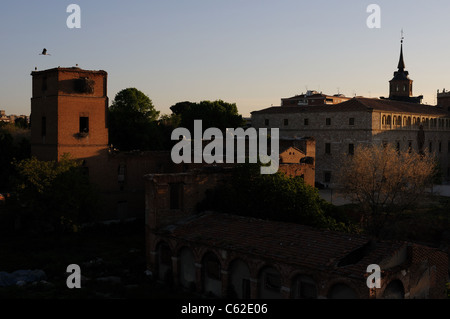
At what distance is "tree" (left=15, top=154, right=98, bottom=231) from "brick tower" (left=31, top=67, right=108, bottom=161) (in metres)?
4.20

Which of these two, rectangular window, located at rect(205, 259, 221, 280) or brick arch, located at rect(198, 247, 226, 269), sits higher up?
brick arch, located at rect(198, 247, 226, 269)

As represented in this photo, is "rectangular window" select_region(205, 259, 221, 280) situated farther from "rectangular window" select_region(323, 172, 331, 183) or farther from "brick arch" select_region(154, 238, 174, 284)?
"rectangular window" select_region(323, 172, 331, 183)

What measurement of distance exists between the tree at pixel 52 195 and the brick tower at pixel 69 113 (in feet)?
13.8

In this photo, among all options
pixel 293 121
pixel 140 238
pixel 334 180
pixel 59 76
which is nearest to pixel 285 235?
pixel 140 238

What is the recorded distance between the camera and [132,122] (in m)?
48.5

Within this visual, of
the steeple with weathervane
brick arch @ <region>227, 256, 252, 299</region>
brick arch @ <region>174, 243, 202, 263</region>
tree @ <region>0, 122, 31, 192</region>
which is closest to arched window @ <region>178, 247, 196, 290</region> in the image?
brick arch @ <region>174, 243, 202, 263</region>

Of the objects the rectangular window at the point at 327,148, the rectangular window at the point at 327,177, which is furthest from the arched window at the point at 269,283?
the rectangular window at the point at 327,148

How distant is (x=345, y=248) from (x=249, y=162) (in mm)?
9660

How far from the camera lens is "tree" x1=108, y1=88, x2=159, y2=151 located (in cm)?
4728

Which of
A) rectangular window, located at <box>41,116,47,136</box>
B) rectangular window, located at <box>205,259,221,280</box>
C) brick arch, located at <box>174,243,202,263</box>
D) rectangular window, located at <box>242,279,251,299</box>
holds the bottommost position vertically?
rectangular window, located at <box>242,279,251,299</box>

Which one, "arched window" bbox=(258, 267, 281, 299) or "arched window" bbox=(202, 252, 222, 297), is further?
"arched window" bbox=(202, 252, 222, 297)

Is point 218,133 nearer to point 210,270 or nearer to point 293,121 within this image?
point 293,121
